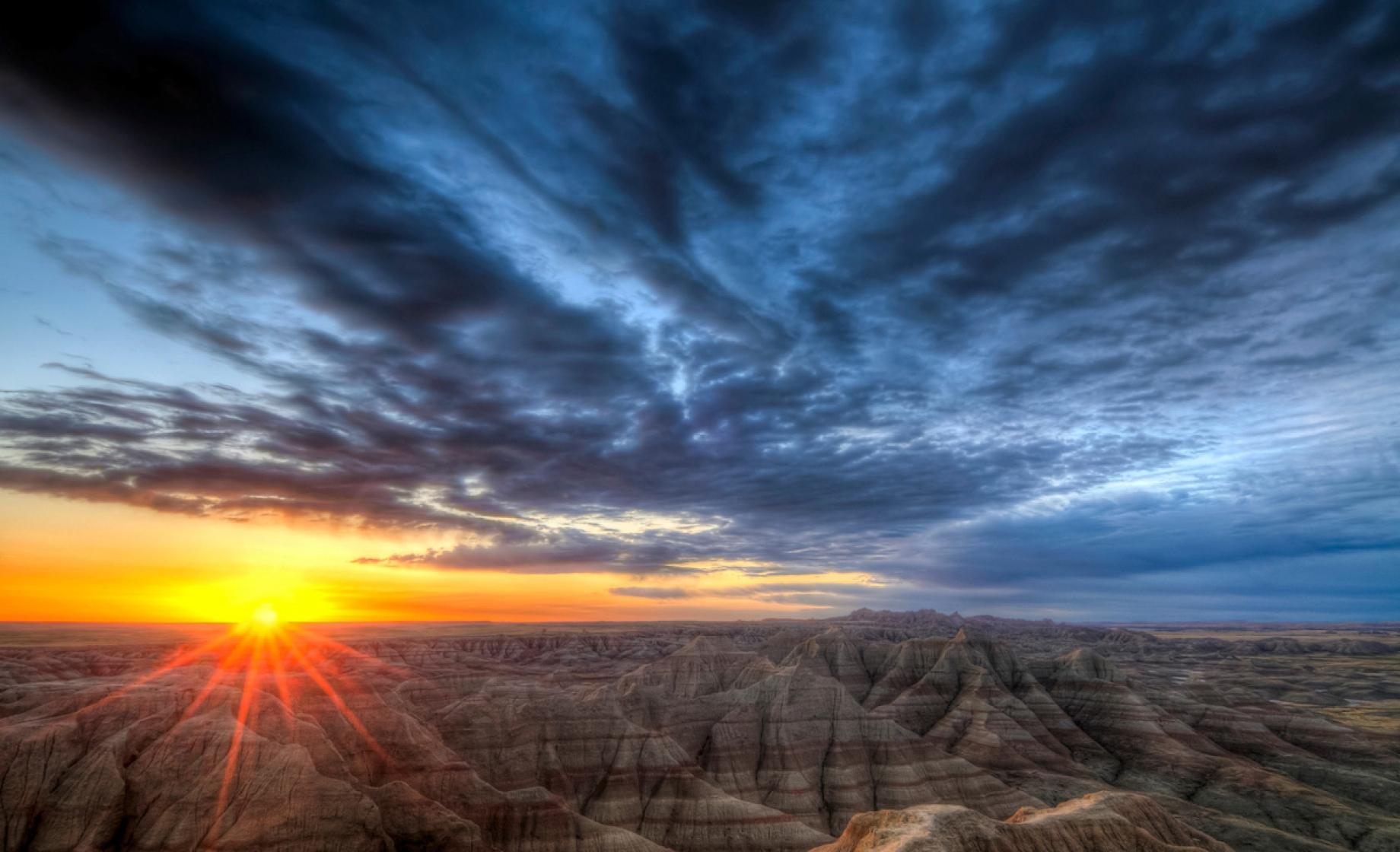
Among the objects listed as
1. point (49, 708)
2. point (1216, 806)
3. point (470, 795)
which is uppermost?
point (49, 708)

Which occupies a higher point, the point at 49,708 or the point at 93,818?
the point at 49,708

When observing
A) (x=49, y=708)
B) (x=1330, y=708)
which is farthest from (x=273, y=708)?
(x=1330, y=708)

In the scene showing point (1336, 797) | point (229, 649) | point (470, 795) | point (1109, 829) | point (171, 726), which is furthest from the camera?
point (229, 649)

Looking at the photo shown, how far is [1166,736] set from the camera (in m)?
107

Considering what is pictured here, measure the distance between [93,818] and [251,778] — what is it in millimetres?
9931

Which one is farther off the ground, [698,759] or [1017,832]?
[1017,832]

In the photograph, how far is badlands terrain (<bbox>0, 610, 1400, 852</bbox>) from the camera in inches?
2045

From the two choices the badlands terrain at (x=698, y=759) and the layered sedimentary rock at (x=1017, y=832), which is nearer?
the layered sedimentary rock at (x=1017, y=832)

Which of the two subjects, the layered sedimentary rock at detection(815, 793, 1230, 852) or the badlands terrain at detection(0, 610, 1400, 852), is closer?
the layered sedimentary rock at detection(815, 793, 1230, 852)

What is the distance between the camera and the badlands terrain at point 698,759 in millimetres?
51938

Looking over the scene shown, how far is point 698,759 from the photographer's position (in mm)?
94688

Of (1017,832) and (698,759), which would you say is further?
(698,759)

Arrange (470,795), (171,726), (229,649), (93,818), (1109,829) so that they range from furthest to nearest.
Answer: (229,649)
(470,795)
(171,726)
(93,818)
(1109,829)

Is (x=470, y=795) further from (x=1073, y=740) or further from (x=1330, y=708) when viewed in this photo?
(x=1330, y=708)
